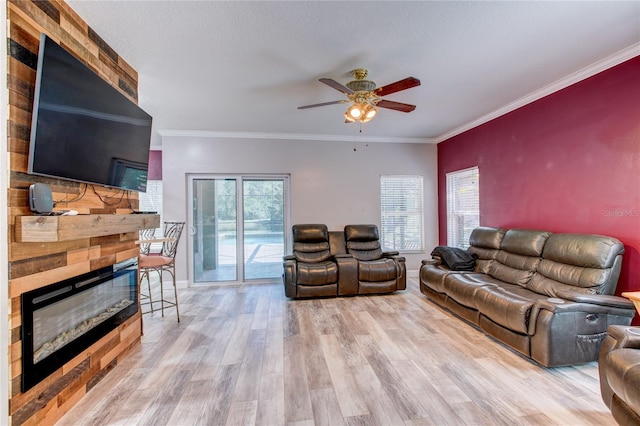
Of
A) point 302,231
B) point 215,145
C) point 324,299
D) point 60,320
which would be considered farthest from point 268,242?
point 60,320

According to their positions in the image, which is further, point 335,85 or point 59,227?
point 335,85

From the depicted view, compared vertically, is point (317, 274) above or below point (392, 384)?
above

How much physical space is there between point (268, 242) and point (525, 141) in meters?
4.13

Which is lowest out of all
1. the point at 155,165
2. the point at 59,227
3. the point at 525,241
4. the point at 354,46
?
the point at 525,241

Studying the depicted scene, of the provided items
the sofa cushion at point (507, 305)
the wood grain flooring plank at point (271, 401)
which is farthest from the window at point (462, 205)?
the wood grain flooring plank at point (271, 401)

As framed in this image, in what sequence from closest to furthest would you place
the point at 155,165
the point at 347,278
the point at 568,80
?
1. the point at 568,80
2. the point at 347,278
3. the point at 155,165

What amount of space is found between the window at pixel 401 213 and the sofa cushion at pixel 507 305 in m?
2.48

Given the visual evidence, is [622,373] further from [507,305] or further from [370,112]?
[370,112]

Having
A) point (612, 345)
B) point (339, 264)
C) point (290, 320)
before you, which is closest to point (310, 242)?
point (339, 264)

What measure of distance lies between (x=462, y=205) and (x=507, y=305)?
2.71 metres

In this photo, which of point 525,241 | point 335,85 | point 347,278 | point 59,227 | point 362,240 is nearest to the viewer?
point 59,227

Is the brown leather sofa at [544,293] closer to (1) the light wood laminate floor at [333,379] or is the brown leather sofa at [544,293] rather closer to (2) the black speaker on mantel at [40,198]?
(1) the light wood laminate floor at [333,379]

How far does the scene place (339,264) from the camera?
413 cm

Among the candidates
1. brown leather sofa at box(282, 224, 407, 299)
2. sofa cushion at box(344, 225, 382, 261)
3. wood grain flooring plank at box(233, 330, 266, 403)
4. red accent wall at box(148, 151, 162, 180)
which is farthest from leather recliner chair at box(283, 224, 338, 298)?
red accent wall at box(148, 151, 162, 180)
